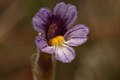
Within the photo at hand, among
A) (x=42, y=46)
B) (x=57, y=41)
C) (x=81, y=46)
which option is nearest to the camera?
(x=42, y=46)

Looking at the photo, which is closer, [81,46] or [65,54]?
[65,54]

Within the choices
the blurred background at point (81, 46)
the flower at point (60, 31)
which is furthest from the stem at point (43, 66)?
the blurred background at point (81, 46)

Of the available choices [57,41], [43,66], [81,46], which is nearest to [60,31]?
[57,41]

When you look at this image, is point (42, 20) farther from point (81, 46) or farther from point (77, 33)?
point (81, 46)

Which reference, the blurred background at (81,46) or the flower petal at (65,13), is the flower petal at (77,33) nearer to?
the flower petal at (65,13)

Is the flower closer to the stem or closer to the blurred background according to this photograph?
the stem

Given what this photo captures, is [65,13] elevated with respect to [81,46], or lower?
elevated
